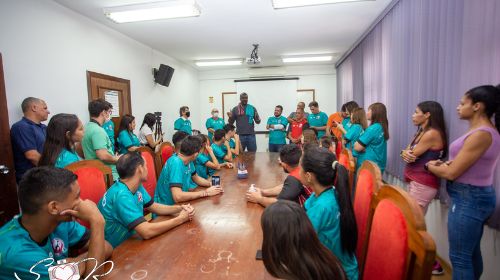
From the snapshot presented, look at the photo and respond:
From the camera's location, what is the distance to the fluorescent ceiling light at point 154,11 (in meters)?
3.11

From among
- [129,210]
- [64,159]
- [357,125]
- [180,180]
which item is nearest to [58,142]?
[64,159]

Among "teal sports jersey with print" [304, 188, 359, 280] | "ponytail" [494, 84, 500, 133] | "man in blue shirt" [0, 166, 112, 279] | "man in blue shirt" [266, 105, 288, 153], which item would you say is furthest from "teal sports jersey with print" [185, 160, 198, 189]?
"man in blue shirt" [266, 105, 288, 153]

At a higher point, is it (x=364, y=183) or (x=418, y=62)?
(x=418, y=62)

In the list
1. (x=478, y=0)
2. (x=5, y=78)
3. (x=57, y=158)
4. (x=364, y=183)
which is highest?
(x=478, y=0)

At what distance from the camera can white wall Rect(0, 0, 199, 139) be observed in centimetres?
269

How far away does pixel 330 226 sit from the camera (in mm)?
1236

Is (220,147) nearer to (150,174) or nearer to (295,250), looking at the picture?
(150,174)

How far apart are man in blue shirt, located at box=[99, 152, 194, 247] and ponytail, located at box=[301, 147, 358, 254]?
2.53ft

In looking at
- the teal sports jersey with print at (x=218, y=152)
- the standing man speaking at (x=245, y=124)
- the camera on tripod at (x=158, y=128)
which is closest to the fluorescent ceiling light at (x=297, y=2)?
the teal sports jersey with print at (x=218, y=152)

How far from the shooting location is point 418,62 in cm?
271

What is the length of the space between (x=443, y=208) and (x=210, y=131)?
4.95 m

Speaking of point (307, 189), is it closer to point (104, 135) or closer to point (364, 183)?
point (364, 183)

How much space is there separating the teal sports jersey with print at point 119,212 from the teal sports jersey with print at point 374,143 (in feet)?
7.83

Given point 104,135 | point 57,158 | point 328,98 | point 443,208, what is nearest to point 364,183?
point 443,208
